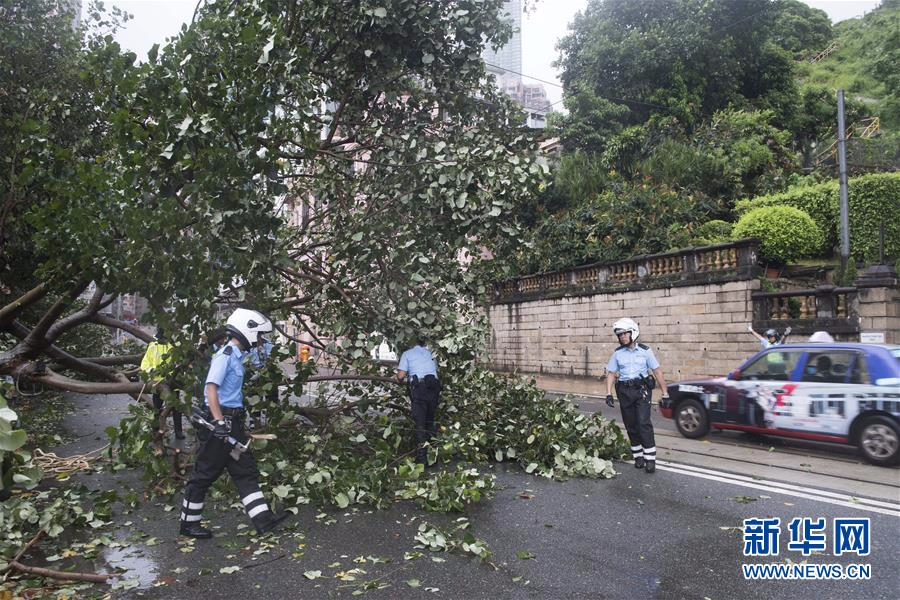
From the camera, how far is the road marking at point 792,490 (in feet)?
19.7

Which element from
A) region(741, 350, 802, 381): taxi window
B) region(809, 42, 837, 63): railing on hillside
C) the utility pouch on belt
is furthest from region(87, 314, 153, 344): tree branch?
region(809, 42, 837, 63): railing on hillside

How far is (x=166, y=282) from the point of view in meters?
6.73

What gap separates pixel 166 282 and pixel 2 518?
2.69 m

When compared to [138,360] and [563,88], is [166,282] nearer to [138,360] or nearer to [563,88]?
[138,360]

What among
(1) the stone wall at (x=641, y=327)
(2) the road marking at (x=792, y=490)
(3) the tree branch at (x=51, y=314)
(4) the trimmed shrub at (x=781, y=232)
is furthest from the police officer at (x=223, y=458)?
A: (4) the trimmed shrub at (x=781, y=232)

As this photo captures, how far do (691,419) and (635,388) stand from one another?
2989mm

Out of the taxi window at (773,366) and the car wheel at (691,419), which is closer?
the taxi window at (773,366)


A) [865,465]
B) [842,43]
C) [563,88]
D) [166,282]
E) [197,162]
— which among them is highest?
Answer: [842,43]

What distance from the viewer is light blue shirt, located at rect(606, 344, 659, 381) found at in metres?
7.86

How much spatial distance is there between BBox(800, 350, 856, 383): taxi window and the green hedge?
12.5 m

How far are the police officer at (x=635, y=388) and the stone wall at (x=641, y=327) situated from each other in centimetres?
899

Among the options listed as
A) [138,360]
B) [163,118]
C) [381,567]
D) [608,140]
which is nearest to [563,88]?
[608,140]

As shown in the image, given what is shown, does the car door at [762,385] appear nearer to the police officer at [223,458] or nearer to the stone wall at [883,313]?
the stone wall at [883,313]

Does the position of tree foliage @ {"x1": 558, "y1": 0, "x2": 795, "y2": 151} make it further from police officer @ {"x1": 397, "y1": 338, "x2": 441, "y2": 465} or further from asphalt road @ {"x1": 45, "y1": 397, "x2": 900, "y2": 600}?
asphalt road @ {"x1": 45, "y1": 397, "x2": 900, "y2": 600}
